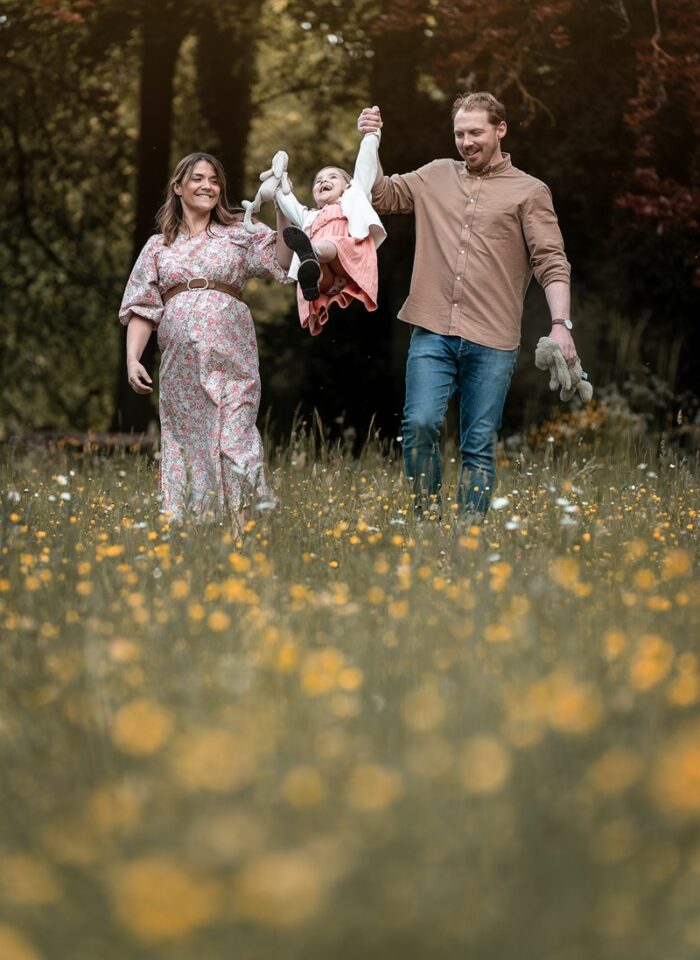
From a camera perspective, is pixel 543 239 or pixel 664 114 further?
pixel 664 114

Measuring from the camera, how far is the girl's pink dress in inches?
201

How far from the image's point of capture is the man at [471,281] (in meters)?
5.18

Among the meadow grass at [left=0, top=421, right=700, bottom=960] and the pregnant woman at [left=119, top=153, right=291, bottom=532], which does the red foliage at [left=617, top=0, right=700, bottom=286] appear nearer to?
the pregnant woman at [left=119, top=153, right=291, bottom=532]

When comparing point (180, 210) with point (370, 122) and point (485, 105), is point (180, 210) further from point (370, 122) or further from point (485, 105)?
point (485, 105)

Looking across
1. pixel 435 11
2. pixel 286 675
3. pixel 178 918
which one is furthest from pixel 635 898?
pixel 435 11

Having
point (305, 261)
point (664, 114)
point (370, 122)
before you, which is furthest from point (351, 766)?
point (664, 114)

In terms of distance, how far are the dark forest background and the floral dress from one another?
3.91m

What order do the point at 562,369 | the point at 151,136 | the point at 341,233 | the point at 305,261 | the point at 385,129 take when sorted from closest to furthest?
the point at 305,261 → the point at 562,369 → the point at 341,233 → the point at 385,129 → the point at 151,136

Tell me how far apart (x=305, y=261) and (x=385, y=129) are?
5.25 m

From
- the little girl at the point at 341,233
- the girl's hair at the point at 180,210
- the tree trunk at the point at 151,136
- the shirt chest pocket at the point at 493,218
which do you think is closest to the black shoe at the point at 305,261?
the little girl at the point at 341,233

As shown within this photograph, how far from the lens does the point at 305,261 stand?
4754mm

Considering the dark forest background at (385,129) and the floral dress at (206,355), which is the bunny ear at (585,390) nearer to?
the floral dress at (206,355)

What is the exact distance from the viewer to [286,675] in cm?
251

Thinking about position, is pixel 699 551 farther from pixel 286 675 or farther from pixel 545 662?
pixel 286 675
